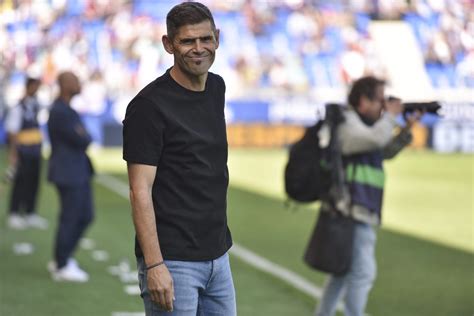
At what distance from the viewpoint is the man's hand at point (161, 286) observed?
3.80 metres

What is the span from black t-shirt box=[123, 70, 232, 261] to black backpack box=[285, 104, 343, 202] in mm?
2674

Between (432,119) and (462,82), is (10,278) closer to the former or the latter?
(432,119)

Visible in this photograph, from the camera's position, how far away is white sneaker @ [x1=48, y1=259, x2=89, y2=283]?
9289 millimetres

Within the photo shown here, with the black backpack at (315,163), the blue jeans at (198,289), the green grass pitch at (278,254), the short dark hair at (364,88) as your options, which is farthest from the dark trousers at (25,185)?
the blue jeans at (198,289)

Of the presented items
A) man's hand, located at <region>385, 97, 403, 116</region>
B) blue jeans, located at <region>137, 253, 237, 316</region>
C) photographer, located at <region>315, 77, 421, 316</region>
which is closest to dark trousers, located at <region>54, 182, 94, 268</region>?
photographer, located at <region>315, 77, 421, 316</region>

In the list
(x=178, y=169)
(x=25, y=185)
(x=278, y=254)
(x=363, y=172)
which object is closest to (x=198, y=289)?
(x=178, y=169)

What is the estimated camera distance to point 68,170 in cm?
937

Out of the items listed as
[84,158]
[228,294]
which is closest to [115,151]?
[84,158]

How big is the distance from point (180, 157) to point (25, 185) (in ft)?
32.8

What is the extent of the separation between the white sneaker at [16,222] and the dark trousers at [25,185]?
11cm

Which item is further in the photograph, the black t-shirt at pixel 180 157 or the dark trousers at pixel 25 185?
the dark trousers at pixel 25 185

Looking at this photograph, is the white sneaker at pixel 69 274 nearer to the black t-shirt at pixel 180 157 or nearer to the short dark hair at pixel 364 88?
the short dark hair at pixel 364 88

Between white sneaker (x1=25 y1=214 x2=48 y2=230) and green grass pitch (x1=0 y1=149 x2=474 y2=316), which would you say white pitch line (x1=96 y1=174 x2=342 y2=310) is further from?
white sneaker (x1=25 y1=214 x2=48 y2=230)

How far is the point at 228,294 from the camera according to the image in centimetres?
→ 409
